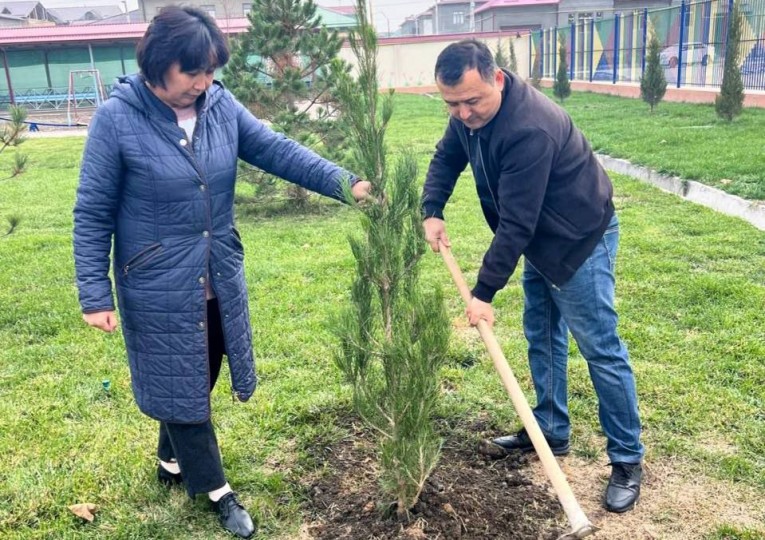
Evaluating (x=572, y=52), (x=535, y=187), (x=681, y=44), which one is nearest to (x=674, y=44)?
(x=681, y=44)

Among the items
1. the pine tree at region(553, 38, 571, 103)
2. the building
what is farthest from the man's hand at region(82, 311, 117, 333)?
the building

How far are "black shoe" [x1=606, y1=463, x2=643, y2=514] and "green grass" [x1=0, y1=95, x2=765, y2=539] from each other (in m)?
0.33

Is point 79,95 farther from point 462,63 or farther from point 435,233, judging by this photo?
point 462,63

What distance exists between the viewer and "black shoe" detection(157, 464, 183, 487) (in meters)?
3.12

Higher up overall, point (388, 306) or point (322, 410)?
point (388, 306)

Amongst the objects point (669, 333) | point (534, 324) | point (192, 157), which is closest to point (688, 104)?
point (669, 333)

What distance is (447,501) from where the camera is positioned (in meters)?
2.83

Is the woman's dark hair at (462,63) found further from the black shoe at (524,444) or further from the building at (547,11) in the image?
the building at (547,11)

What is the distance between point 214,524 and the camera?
289 centimetres

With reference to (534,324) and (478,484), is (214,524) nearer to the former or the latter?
(478,484)

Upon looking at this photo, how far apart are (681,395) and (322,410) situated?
1.90 metres

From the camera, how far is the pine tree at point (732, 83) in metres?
12.0

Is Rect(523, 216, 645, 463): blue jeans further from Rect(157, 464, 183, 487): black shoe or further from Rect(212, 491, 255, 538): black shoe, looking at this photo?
Rect(157, 464, 183, 487): black shoe

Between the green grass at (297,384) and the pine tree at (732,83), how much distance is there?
254 inches
